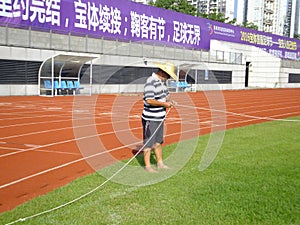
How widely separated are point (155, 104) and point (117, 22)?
3019 cm

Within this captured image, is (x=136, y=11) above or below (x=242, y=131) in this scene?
above

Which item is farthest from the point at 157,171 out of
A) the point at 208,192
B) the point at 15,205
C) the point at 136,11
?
the point at 136,11

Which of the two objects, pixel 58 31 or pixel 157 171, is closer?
pixel 157 171

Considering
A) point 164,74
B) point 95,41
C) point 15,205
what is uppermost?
point 95,41

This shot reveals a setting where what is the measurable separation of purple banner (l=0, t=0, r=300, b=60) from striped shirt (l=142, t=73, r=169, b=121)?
15.3 meters

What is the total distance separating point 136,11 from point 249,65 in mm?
24245

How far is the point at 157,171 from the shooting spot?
23.9ft

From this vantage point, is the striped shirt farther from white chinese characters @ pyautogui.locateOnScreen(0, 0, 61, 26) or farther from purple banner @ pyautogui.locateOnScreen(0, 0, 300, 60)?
white chinese characters @ pyautogui.locateOnScreen(0, 0, 61, 26)

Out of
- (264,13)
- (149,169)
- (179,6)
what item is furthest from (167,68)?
(264,13)

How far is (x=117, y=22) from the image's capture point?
118ft

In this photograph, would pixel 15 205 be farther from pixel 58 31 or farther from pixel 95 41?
pixel 95 41

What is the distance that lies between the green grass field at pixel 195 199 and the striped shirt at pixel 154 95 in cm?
105

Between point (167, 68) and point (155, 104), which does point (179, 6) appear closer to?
point (167, 68)

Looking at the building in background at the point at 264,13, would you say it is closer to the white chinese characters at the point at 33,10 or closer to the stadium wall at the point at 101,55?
the stadium wall at the point at 101,55
